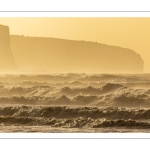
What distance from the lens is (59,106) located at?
6.07 metres

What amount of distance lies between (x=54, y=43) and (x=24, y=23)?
44cm

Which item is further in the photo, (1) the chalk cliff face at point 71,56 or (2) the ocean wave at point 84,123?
(1) the chalk cliff face at point 71,56

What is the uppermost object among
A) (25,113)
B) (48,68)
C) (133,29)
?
(133,29)

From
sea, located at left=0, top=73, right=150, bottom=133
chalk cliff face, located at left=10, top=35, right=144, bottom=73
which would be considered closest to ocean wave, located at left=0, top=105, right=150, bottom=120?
sea, located at left=0, top=73, right=150, bottom=133

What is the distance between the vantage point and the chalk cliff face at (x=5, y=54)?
20.1ft

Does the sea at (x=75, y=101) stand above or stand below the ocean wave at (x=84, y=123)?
above

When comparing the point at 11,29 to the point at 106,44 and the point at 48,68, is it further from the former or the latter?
the point at 106,44

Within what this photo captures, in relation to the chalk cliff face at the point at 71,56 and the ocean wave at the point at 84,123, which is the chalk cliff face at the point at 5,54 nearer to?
the chalk cliff face at the point at 71,56

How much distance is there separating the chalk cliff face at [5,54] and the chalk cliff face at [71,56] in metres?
0.06

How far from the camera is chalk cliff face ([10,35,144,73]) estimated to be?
6.14 metres

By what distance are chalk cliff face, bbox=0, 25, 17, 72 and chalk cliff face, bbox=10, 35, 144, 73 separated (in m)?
0.06

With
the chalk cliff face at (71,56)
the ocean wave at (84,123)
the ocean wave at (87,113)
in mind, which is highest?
the chalk cliff face at (71,56)

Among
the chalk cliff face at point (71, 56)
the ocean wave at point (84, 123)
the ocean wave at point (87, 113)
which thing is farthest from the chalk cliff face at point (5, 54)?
the ocean wave at point (84, 123)
